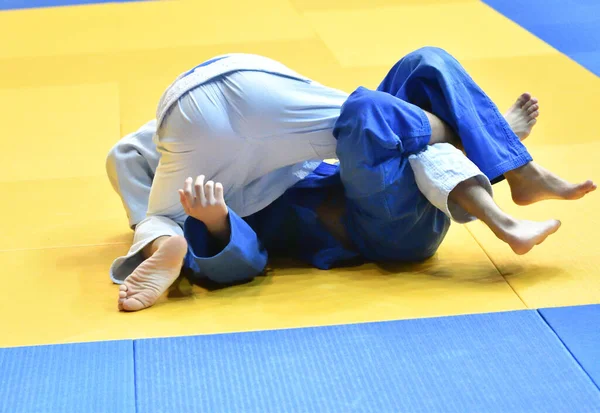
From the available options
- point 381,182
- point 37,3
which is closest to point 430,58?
point 381,182

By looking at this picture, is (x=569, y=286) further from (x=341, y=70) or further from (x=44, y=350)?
(x=341, y=70)

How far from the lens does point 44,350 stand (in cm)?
232

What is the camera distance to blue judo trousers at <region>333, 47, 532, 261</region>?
2.53 meters

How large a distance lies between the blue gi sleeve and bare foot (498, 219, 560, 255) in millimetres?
714

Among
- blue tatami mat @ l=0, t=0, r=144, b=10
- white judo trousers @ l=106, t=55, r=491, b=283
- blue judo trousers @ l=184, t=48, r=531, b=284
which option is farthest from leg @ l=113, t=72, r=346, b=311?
blue tatami mat @ l=0, t=0, r=144, b=10

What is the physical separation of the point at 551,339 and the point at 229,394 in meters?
0.85

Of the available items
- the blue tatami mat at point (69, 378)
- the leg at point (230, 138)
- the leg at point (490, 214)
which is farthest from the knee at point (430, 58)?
the blue tatami mat at point (69, 378)

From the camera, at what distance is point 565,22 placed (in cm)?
548

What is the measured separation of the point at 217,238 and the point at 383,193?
50 cm

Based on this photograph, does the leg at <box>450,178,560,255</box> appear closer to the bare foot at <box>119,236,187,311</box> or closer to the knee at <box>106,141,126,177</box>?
Answer: the bare foot at <box>119,236,187,311</box>

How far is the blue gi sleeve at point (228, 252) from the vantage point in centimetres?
253

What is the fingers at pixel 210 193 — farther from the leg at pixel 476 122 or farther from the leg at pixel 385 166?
the leg at pixel 476 122

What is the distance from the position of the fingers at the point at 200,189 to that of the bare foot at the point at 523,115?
1036mm

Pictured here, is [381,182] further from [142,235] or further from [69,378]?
[69,378]
